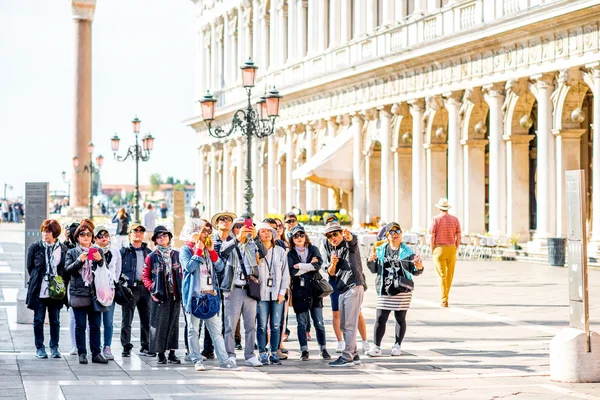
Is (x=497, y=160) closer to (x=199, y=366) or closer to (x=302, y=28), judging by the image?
(x=302, y=28)

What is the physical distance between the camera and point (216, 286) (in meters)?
13.3

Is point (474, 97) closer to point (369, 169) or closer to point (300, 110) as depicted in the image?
point (369, 169)

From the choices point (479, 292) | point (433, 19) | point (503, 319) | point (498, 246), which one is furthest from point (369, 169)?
point (503, 319)

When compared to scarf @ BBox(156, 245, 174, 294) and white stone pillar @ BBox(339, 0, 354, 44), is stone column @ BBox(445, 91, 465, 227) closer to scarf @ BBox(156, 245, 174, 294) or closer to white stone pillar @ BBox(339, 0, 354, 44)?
white stone pillar @ BBox(339, 0, 354, 44)

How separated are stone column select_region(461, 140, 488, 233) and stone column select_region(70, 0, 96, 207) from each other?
28427mm

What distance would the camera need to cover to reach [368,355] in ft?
46.2

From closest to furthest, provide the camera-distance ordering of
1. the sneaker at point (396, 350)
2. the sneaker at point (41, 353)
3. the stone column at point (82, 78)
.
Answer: the sneaker at point (41, 353), the sneaker at point (396, 350), the stone column at point (82, 78)

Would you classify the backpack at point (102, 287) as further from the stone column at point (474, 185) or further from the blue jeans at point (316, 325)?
the stone column at point (474, 185)

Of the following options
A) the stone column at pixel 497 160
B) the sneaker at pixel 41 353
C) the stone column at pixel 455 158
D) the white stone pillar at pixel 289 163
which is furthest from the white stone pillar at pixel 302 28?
the sneaker at pixel 41 353

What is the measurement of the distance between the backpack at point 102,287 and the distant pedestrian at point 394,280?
2748 mm

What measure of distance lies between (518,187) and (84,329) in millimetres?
20537

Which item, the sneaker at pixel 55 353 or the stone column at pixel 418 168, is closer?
the sneaker at pixel 55 353

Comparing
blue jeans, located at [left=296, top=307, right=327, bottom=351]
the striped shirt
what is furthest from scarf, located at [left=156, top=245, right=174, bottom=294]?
the striped shirt

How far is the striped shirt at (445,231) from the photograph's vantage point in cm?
1961
